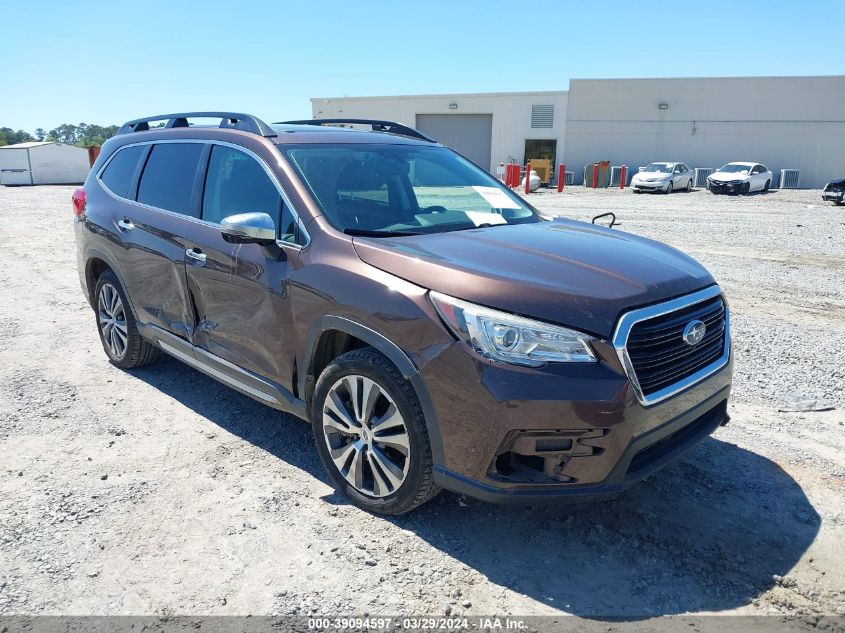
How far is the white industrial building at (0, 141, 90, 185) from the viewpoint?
4222 cm

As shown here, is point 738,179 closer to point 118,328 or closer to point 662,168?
point 662,168

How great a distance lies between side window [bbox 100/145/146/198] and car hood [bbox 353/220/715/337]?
2.76m

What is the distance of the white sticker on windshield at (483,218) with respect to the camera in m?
3.95

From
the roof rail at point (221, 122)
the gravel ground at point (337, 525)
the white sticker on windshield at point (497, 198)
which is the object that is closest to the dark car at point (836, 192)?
the gravel ground at point (337, 525)

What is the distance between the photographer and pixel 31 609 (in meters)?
2.68

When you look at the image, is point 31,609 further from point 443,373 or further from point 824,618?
point 824,618

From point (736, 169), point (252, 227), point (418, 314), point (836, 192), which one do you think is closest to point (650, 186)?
point (736, 169)

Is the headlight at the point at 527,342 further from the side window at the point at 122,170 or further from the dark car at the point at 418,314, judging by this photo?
the side window at the point at 122,170

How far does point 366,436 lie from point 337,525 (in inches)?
18.7

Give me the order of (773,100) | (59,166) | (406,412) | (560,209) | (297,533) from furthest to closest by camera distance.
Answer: (59,166) → (773,100) → (560,209) → (297,533) → (406,412)

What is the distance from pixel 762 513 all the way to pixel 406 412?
193 cm

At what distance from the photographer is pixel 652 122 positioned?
40.3 m

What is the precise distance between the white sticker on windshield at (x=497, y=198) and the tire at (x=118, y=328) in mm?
2858

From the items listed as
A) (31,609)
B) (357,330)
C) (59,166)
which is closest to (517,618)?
(357,330)
